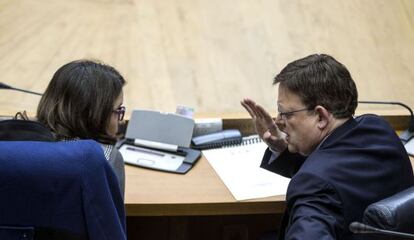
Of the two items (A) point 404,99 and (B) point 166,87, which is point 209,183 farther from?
(A) point 404,99

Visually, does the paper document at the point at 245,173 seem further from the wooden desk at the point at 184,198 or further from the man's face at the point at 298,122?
the man's face at the point at 298,122

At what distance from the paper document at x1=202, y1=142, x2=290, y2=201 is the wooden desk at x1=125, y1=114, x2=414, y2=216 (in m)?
0.03

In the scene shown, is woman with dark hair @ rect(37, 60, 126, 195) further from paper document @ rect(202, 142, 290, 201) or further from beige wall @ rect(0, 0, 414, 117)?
beige wall @ rect(0, 0, 414, 117)

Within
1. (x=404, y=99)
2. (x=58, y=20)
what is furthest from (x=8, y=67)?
(x=404, y=99)

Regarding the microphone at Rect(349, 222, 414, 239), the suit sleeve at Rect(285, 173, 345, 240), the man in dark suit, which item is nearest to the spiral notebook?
the man in dark suit

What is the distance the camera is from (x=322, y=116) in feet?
4.01

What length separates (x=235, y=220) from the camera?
78.8 inches

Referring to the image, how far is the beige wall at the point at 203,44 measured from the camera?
2113 mm

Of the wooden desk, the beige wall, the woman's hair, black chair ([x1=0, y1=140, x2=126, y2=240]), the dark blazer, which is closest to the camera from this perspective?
black chair ([x1=0, y1=140, x2=126, y2=240])

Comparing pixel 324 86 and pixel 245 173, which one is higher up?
pixel 324 86

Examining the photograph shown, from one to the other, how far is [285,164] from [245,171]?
0.14 metres

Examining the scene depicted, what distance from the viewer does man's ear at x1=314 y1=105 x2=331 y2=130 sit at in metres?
1.22

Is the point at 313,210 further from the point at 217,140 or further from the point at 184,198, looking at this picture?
the point at 217,140

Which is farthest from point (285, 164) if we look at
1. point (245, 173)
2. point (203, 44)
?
point (203, 44)
